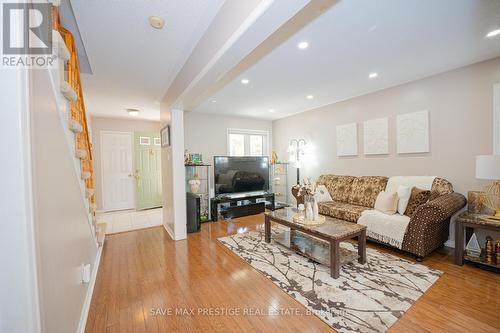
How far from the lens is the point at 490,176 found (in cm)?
211

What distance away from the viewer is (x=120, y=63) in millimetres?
2480

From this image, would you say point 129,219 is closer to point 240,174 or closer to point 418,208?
point 240,174

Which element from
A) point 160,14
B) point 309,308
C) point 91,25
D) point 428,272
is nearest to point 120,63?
point 91,25

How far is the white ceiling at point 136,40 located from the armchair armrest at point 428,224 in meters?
3.02

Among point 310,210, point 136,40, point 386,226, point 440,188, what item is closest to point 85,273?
point 136,40

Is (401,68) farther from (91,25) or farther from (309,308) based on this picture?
(91,25)

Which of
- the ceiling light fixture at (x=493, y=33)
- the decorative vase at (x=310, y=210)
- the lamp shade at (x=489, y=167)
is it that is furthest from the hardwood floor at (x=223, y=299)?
the ceiling light fixture at (x=493, y=33)

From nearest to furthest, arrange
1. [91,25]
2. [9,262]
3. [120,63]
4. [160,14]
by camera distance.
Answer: [9,262]
[160,14]
[91,25]
[120,63]

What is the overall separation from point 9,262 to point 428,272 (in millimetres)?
3290

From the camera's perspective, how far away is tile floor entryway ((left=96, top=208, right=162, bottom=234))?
402cm

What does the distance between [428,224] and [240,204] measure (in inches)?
130

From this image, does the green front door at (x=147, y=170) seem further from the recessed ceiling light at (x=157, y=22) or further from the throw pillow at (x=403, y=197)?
the throw pillow at (x=403, y=197)

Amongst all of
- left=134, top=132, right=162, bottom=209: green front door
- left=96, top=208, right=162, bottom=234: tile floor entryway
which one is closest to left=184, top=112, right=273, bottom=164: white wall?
left=134, top=132, right=162, bottom=209: green front door

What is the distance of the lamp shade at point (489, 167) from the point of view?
2062 mm
